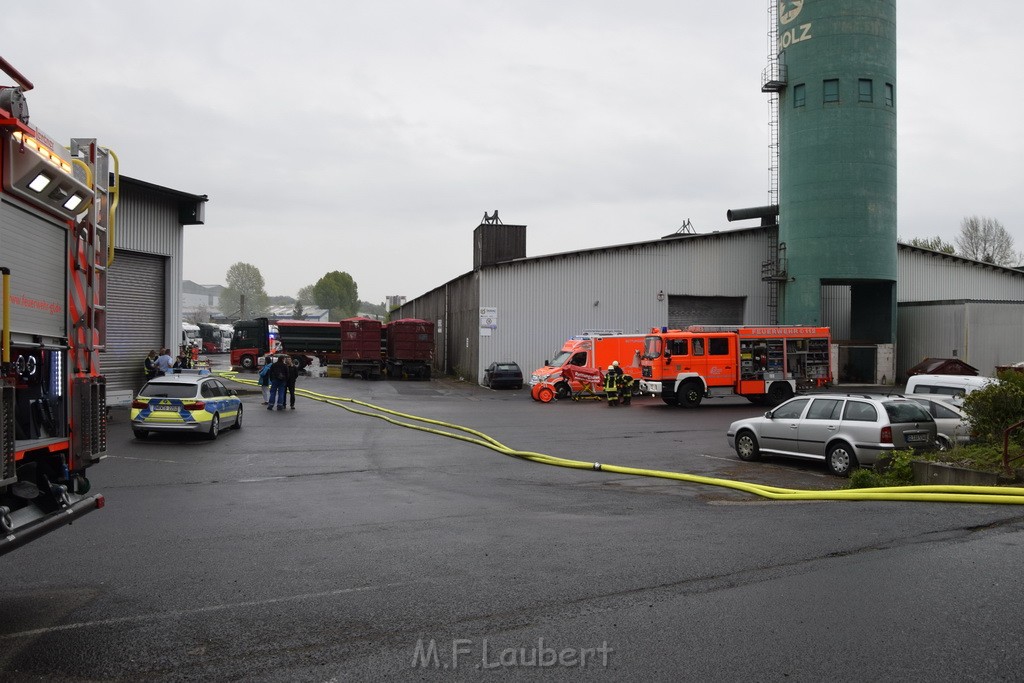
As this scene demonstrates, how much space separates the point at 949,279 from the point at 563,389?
29.4m

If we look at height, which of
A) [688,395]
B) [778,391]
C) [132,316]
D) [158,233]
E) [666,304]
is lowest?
[688,395]

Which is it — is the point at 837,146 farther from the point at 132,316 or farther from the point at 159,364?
the point at 132,316

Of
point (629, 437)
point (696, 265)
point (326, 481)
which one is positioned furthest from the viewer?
point (696, 265)

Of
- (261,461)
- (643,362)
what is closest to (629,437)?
(261,461)

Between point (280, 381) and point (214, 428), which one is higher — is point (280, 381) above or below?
above

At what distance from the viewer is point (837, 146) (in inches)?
1652

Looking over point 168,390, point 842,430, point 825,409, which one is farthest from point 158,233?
point 842,430

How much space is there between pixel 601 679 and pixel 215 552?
15.8ft

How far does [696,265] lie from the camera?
4597 cm

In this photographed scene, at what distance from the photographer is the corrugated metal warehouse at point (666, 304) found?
41.3m

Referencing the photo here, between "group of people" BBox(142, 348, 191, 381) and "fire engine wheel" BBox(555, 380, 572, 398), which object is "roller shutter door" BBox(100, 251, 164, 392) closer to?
"group of people" BBox(142, 348, 191, 381)

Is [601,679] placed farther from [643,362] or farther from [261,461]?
[643,362]

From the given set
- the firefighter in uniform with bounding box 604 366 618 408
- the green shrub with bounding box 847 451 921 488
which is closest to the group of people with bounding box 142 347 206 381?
the firefighter in uniform with bounding box 604 366 618 408

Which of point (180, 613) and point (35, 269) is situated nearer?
point (180, 613)
